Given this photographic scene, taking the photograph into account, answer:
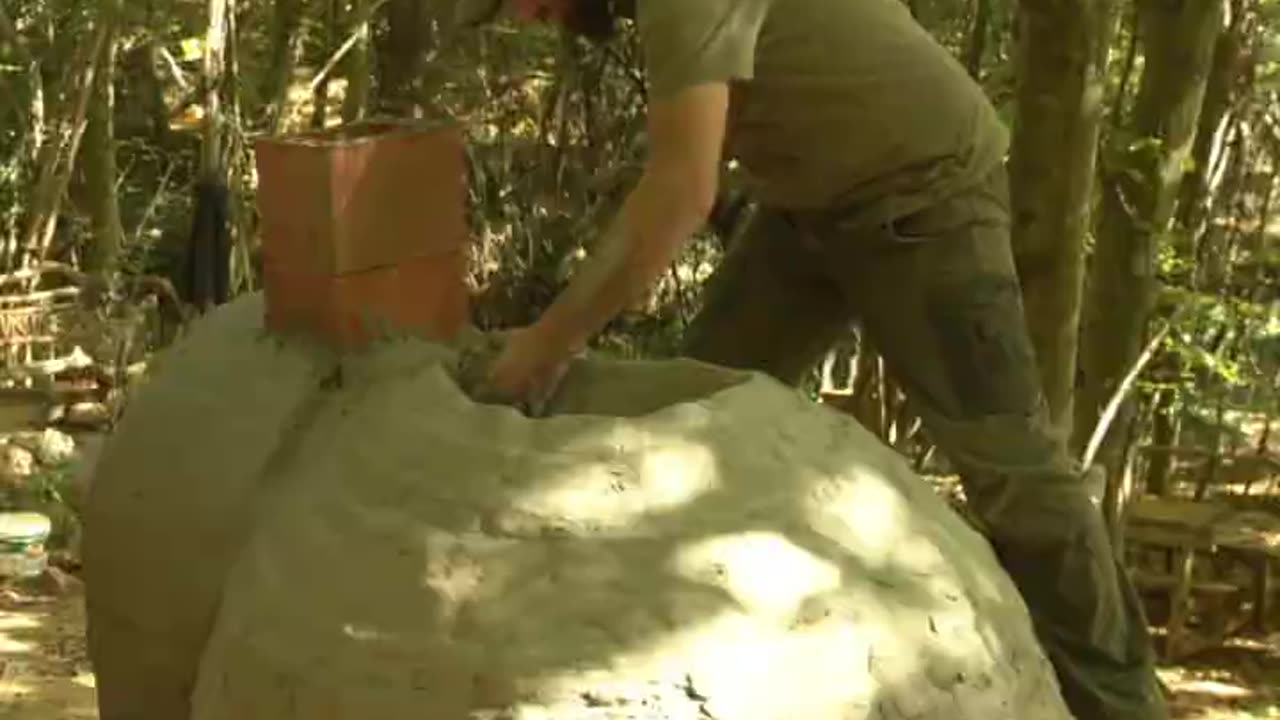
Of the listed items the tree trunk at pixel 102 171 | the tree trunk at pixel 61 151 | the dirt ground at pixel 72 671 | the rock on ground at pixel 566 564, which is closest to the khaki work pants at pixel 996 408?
the rock on ground at pixel 566 564

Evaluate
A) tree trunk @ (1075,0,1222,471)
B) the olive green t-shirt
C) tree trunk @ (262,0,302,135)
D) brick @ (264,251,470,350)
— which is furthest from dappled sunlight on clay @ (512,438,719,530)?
tree trunk @ (262,0,302,135)

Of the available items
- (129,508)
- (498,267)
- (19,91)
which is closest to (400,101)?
(498,267)

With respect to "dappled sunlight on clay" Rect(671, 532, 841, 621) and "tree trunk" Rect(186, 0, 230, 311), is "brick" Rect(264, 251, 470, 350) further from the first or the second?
"tree trunk" Rect(186, 0, 230, 311)

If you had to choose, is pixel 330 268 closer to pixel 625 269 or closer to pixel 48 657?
pixel 625 269

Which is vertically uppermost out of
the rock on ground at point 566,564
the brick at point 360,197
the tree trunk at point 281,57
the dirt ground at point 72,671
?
the brick at point 360,197

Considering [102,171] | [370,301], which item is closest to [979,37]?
[370,301]

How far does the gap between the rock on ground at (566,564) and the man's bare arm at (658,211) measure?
0.70 ft

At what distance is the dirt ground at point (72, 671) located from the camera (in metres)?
6.50

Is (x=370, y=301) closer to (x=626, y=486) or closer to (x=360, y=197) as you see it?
(x=360, y=197)

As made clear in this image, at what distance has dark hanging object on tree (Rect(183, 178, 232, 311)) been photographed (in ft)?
32.0

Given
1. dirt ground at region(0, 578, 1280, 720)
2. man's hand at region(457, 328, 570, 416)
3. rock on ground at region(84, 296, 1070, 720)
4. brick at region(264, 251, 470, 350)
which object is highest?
brick at region(264, 251, 470, 350)

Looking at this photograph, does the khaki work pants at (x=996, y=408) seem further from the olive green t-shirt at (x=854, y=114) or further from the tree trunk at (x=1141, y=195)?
the tree trunk at (x=1141, y=195)

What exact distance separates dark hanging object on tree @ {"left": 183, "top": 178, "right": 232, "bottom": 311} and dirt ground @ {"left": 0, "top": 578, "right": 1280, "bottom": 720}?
82.8 inches

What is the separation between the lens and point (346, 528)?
2.70 meters
